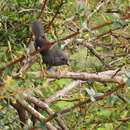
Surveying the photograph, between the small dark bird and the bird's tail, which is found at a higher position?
the bird's tail

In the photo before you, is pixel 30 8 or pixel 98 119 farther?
pixel 98 119

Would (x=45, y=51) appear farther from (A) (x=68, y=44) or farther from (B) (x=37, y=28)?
(A) (x=68, y=44)

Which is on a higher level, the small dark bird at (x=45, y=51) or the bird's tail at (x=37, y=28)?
the bird's tail at (x=37, y=28)

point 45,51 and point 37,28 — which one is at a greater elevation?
point 37,28

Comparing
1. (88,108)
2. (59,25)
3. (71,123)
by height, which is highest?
(59,25)

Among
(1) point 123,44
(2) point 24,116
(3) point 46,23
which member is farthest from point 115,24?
(1) point 123,44

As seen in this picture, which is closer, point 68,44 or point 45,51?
point 45,51

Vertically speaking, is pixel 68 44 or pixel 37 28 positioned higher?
pixel 37 28

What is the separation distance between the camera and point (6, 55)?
246cm

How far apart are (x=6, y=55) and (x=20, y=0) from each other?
14.8 inches

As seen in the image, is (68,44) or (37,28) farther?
(68,44)

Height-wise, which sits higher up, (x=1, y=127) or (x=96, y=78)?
(x=96, y=78)

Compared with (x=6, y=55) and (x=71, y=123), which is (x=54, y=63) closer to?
(x=6, y=55)

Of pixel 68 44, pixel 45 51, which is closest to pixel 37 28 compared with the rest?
pixel 45 51
